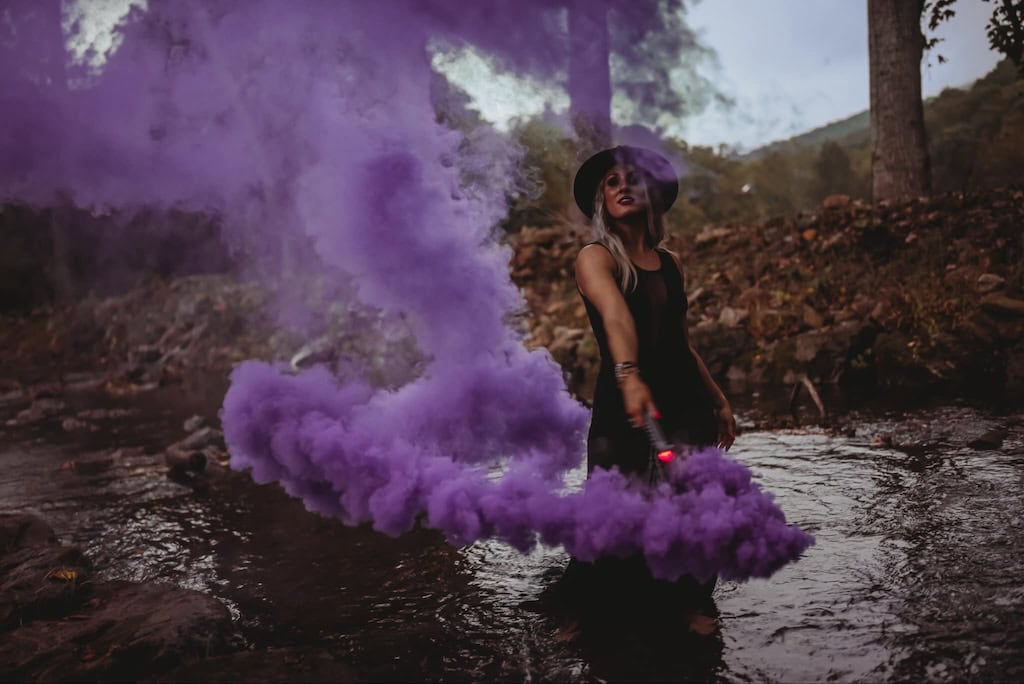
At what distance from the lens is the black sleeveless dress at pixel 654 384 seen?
3547 millimetres

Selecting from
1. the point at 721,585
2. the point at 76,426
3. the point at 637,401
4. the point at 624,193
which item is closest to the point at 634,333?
the point at 637,401

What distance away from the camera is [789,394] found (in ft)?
29.7

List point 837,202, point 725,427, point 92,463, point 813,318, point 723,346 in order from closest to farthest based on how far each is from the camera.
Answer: point 725,427
point 92,463
point 813,318
point 723,346
point 837,202

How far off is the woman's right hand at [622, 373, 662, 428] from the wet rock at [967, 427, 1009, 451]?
12.3 ft

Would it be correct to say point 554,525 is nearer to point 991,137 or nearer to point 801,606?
point 801,606

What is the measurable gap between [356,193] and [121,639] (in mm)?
2308

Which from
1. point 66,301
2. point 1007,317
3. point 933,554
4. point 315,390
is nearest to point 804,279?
point 1007,317

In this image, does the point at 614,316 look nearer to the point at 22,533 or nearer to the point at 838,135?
the point at 22,533

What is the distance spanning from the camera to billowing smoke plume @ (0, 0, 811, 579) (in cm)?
361

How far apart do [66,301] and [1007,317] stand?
28.7 m

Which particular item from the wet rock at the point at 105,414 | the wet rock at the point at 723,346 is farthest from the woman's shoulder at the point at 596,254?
the wet rock at the point at 105,414

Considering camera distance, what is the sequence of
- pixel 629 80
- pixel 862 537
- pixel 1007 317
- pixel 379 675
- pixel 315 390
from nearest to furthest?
pixel 379 675, pixel 315 390, pixel 862 537, pixel 629 80, pixel 1007 317

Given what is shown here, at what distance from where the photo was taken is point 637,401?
10.5 feet

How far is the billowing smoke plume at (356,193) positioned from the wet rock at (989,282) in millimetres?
5936
